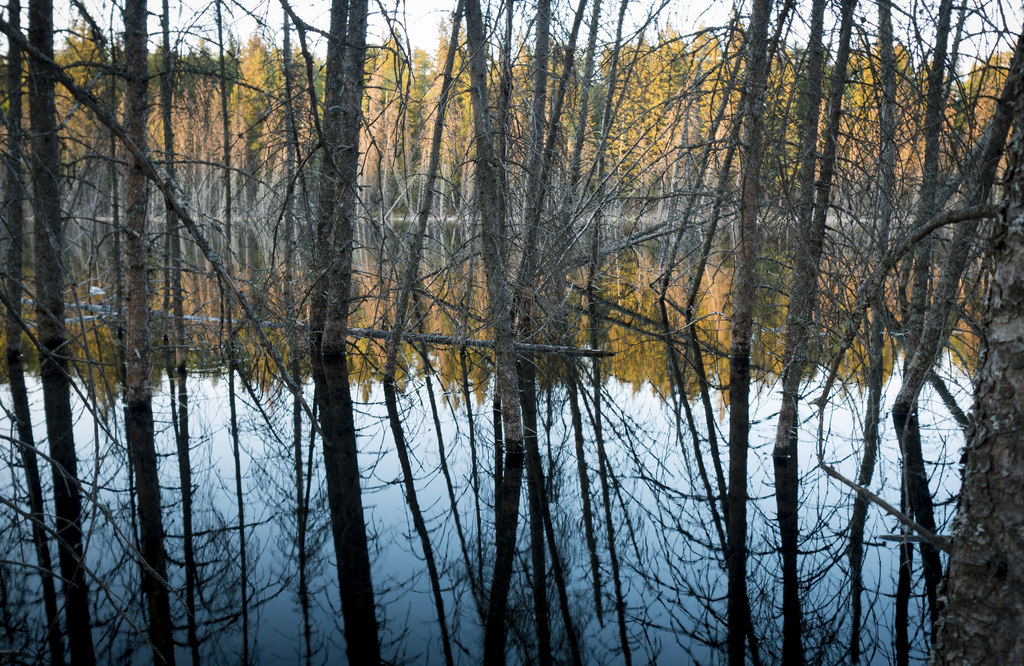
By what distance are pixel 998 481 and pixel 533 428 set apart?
5.72m

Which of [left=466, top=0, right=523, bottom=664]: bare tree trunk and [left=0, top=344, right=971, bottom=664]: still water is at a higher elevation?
[left=466, top=0, right=523, bottom=664]: bare tree trunk

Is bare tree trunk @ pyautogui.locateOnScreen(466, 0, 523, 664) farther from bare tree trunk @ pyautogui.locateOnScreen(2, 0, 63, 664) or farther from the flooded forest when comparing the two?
bare tree trunk @ pyautogui.locateOnScreen(2, 0, 63, 664)

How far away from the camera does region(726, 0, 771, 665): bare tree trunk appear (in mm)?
4254

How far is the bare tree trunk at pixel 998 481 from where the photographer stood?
1922 millimetres

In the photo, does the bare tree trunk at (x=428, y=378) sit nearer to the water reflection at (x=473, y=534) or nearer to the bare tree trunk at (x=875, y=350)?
the water reflection at (x=473, y=534)

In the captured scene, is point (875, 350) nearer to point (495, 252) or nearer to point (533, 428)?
point (495, 252)

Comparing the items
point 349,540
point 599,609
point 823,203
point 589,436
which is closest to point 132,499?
point 349,540

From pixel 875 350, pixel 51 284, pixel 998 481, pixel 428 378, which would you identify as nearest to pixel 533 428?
pixel 428 378

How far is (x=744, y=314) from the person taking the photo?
24.8 ft

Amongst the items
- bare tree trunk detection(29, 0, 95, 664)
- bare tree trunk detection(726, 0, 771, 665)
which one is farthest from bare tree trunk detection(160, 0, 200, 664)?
bare tree trunk detection(726, 0, 771, 665)

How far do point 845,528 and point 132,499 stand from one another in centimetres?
496

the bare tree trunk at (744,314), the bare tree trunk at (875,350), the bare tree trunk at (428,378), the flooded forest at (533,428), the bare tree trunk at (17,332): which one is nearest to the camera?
the bare tree trunk at (17,332)

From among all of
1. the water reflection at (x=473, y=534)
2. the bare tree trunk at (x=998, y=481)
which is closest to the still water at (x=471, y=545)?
the water reflection at (x=473, y=534)

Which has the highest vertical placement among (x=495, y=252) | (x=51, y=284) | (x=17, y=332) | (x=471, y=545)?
(x=495, y=252)
